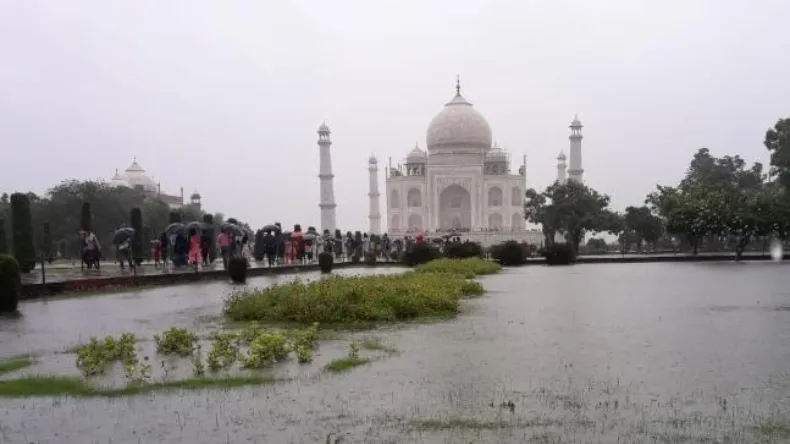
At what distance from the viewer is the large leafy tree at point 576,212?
142ft

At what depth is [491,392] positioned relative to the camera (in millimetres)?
5574

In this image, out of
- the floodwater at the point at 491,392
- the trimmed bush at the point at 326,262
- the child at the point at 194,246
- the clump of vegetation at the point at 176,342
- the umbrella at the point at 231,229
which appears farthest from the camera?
the trimmed bush at the point at 326,262

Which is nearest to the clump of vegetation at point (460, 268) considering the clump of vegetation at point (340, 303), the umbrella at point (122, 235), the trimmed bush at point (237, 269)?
the trimmed bush at point (237, 269)

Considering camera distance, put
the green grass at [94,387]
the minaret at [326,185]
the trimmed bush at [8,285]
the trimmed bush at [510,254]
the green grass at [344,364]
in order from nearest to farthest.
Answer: the green grass at [94,387], the green grass at [344,364], the trimmed bush at [8,285], the trimmed bush at [510,254], the minaret at [326,185]

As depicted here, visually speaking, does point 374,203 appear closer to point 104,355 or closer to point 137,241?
point 137,241

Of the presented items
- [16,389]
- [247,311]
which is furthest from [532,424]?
[247,311]

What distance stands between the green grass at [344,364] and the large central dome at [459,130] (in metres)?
53.3

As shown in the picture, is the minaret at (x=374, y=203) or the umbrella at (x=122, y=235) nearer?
the umbrella at (x=122, y=235)

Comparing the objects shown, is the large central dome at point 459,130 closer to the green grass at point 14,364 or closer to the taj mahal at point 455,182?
the taj mahal at point 455,182

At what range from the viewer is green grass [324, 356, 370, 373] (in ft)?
21.3

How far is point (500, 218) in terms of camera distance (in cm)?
5956

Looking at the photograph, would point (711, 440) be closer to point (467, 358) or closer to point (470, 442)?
point (470, 442)

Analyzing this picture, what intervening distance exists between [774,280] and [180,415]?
15.7 metres

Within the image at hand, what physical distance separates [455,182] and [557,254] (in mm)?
30542
